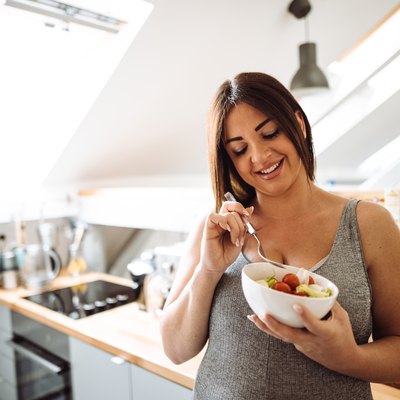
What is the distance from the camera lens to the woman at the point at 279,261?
763 millimetres

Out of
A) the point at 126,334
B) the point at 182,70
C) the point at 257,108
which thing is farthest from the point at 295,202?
the point at 182,70

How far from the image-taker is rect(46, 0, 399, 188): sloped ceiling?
5.85 feet

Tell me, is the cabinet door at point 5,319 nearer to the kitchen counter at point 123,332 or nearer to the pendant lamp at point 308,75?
the kitchen counter at point 123,332

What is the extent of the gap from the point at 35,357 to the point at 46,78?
4.43 feet

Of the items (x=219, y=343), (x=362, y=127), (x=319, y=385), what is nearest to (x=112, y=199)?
(x=362, y=127)

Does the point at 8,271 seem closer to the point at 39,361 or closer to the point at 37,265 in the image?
the point at 37,265

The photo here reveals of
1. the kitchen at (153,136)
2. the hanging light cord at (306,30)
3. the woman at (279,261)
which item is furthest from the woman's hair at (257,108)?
the hanging light cord at (306,30)

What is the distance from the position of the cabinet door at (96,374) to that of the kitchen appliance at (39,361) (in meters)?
0.07

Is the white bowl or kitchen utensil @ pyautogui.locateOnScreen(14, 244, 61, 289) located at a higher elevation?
the white bowl

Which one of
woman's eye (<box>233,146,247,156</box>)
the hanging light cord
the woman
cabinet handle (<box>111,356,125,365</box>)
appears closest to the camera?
the woman

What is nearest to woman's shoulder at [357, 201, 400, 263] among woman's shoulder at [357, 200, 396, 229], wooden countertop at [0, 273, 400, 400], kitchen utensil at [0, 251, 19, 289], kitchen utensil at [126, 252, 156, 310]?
woman's shoulder at [357, 200, 396, 229]

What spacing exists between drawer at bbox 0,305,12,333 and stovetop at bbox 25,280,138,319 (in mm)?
120

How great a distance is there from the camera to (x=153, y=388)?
1.26 m

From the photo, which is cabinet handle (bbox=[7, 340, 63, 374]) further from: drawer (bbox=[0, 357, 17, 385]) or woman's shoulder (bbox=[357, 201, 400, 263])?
woman's shoulder (bbox=[357, 201, 400, 263])
